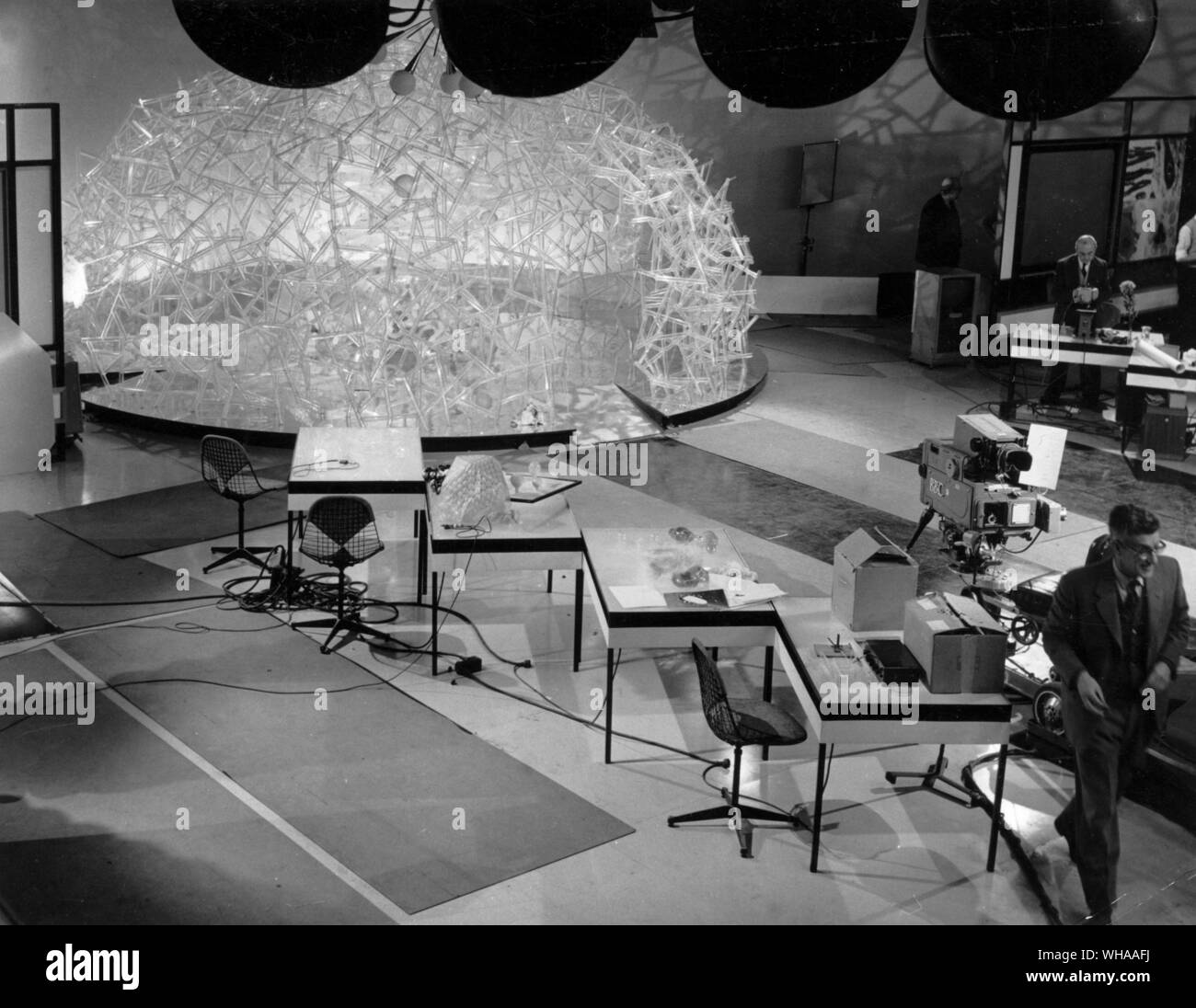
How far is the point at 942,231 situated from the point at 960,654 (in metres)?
11.7

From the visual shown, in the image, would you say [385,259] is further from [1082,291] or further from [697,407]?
[1082,291]

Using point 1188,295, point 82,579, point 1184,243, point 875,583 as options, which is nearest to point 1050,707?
point 875,583

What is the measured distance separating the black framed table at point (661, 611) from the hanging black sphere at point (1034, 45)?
4.69m

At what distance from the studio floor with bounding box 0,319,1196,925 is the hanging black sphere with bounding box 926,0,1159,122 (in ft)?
10.7

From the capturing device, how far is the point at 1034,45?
1.45 meters

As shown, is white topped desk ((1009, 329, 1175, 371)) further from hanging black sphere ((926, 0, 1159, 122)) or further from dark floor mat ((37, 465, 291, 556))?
hanging black sphere ((926, 0, 1159, 122))

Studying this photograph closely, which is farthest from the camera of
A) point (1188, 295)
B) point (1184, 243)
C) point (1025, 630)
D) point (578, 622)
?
point (1188, 295)

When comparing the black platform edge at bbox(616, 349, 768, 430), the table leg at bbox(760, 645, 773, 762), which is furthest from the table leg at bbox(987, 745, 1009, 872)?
the black platform edge at bbox(616, 349, 768, 430)

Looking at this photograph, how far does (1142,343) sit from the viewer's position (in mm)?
11383

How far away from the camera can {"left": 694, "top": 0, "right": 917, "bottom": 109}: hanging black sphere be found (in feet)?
4.63
